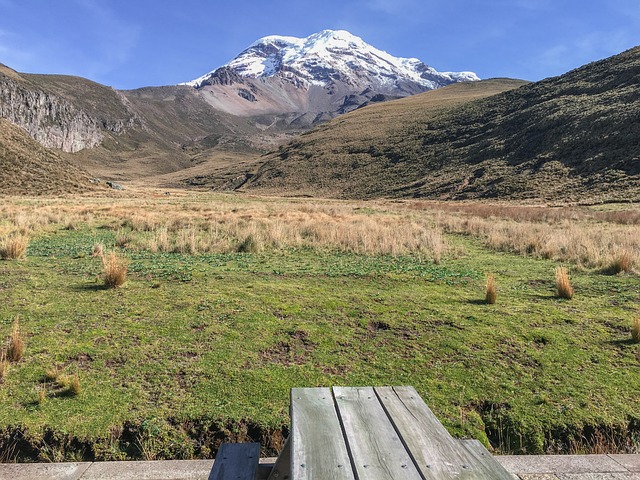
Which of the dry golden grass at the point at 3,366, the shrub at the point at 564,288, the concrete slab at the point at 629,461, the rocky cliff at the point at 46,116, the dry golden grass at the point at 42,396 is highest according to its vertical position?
the rocky cliff at the point at 46,116

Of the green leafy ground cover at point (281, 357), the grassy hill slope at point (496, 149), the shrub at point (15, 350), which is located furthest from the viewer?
the grassy hill slope at point (496, 149)

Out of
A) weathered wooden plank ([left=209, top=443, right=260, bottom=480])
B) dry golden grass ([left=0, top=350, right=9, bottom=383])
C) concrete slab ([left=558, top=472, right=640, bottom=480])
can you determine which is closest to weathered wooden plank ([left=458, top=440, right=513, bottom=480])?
weathered wooden plank ([left=209, top=443, right=260, bottom=480])

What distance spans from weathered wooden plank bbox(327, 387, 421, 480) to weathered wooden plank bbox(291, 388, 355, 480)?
50 millimetres

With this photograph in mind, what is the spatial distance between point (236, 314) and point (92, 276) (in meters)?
4.15

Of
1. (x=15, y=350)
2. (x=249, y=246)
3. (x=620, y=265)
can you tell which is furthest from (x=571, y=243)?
(x=15, y=350)

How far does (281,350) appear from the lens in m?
5.44

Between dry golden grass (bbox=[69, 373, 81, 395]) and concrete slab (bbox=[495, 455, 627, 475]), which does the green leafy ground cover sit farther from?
concrete slab (bbox=[495, 455, 627, 475])

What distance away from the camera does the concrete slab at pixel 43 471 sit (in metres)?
3.01

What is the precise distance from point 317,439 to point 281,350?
3.29 metres

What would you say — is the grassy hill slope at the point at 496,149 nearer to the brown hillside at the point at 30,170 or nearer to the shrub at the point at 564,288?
the shrub at the point at 564,288

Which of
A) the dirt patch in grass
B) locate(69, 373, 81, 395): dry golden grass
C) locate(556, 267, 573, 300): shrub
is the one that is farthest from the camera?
locate(556, 267, 573, 300): shrub

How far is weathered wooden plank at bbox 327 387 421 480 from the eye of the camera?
6.48ft

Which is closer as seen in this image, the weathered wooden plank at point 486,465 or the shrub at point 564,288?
the weathered wooden plank at point 486,465

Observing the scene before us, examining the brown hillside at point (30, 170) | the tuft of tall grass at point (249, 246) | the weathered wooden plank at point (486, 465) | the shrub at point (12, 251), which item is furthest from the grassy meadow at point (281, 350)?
the brown hillside at point (30, 170)
